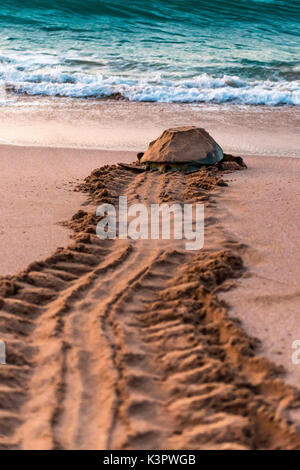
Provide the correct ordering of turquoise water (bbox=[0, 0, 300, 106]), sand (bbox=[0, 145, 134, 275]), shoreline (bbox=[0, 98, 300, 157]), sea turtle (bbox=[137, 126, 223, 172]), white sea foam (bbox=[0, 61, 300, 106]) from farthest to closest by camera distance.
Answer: turquoise water (bbox=[0, 0, 300, 106]) → white sea foam (bbox=[0, 61, 300, 106]) → shoreline (bbox=[0, 98, 300, 157]) → sea turtle (bbox=[137, 126, 223, 172]) → sand (bbox=[0, 145, 134, 275])

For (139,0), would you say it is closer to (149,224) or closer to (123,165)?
(123,165)

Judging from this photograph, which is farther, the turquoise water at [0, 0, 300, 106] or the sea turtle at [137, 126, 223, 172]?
the turquoise water at [0, 0, 300, 106]

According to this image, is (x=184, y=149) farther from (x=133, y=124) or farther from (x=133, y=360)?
(x=133, y=360)

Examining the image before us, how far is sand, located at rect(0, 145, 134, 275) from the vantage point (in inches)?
138

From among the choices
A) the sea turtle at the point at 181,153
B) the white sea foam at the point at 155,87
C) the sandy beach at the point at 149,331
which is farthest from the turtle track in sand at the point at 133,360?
the white sea foam at the point at 155,87

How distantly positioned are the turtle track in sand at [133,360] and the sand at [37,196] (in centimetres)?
22

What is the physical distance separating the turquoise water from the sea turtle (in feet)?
11.1

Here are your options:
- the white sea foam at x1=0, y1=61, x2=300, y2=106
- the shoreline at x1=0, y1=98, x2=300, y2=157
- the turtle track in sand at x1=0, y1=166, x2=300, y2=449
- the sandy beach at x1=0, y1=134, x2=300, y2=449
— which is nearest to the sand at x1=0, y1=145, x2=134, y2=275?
the sandy beach at x1=0, y1=134, x2=300, y2=449

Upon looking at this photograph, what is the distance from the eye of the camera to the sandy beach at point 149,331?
2.01 metres

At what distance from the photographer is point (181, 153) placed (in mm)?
5312

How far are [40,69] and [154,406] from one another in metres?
9.20

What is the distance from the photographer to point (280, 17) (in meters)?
14.8

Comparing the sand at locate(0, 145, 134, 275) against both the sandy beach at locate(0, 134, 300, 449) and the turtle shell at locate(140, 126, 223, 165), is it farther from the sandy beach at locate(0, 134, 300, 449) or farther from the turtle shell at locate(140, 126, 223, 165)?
the turtle shell at locate(140, 126, 223, 165)

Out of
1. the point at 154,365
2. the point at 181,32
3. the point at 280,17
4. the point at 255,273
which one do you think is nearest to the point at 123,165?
the point at 255,273
